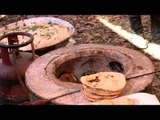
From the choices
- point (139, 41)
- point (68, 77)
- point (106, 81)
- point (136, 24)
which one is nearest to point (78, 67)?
point (68, 77)

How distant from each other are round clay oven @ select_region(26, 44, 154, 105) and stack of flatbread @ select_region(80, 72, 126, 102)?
0.41 feet

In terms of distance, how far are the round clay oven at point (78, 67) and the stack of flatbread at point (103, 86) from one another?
0.12 meters

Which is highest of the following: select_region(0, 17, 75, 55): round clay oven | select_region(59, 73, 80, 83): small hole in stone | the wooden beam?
select_region(0, 17, 75, 55): round clay oven

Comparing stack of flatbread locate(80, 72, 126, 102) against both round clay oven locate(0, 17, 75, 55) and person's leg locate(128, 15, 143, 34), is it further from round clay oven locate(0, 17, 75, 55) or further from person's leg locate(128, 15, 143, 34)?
person's leg locate(128, 15, 143, 34)

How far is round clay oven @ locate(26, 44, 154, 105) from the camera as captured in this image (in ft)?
9.09

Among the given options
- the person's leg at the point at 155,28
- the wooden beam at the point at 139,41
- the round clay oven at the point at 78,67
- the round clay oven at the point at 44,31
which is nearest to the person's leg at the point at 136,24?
the wooden beam at the point at 139,41

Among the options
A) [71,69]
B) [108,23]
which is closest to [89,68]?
Answer: [71,69]

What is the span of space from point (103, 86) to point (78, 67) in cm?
113

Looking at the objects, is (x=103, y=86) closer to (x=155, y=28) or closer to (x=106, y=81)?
(x=106, y=81)

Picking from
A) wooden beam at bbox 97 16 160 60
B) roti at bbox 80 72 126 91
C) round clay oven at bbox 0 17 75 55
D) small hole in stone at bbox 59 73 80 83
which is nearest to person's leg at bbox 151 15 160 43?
wooden beam at bbox 97 16 160 60
